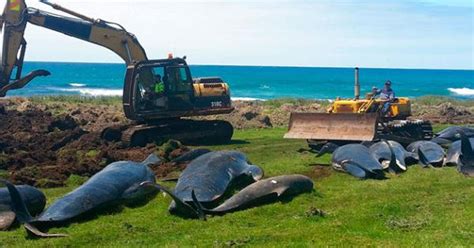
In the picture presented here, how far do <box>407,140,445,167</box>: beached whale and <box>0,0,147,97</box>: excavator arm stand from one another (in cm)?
990

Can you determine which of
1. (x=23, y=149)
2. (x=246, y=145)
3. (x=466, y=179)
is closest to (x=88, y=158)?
(x=23, y=149)

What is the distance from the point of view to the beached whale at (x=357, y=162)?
44.4 ft

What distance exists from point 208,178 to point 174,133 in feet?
32.6

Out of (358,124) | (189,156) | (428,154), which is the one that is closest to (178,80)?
(189,156)

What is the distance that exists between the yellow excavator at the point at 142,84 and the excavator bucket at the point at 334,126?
12.3 feet

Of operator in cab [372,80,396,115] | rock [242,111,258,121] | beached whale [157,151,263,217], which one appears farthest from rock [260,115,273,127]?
beached whale [157,151,263,217]

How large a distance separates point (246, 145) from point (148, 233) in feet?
36.4

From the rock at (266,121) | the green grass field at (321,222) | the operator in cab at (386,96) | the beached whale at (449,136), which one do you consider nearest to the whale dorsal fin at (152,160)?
the green grass field at (321,222)

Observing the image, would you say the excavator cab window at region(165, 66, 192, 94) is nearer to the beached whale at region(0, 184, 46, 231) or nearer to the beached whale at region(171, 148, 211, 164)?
the beached whale at region(171, 148, 211, 164)

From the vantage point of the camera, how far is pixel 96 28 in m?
22.1

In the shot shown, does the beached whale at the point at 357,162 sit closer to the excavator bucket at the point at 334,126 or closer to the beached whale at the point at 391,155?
the beached whale at the point at 391,155

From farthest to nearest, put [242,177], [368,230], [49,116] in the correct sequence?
1. [49,116]
2. [242,177]
3. [368,230]

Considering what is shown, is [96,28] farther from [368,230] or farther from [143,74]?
[368,230]

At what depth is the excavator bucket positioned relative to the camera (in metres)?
17.8
